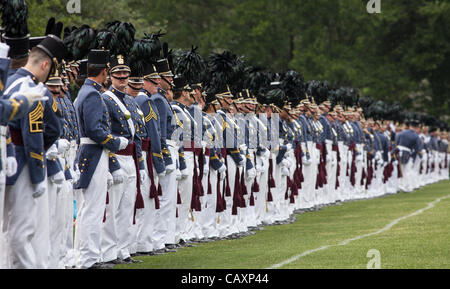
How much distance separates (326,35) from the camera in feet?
149

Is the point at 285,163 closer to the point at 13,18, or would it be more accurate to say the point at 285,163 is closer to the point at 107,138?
the point at 107,138

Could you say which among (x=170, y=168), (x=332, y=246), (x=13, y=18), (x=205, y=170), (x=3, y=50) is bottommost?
(x=332, y=246)

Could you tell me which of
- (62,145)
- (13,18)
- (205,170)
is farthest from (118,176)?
(205,170)

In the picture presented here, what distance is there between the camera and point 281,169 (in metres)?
19.6

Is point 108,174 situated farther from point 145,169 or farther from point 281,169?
point 281,169

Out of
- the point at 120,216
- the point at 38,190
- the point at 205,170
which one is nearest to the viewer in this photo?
the point at 38,190

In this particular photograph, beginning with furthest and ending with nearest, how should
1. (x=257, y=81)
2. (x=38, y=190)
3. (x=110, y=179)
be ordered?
(x=257, y=81) → (x=110, y=179) → (x=38, y=190)

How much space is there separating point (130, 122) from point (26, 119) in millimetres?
3124

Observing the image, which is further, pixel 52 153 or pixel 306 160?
pixel 306 160

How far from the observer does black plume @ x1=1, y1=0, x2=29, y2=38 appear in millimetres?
8914

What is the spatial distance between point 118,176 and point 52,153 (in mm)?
2061

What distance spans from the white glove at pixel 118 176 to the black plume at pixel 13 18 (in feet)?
9.29

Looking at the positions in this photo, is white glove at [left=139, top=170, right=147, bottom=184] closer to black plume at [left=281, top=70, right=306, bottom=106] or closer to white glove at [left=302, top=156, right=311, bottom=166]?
black plume at [left=281, top=70, right=306, bottom=106]

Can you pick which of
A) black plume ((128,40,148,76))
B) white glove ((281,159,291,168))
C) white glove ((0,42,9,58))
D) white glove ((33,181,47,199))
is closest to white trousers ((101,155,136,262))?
black plume ((128,40,148,76))
